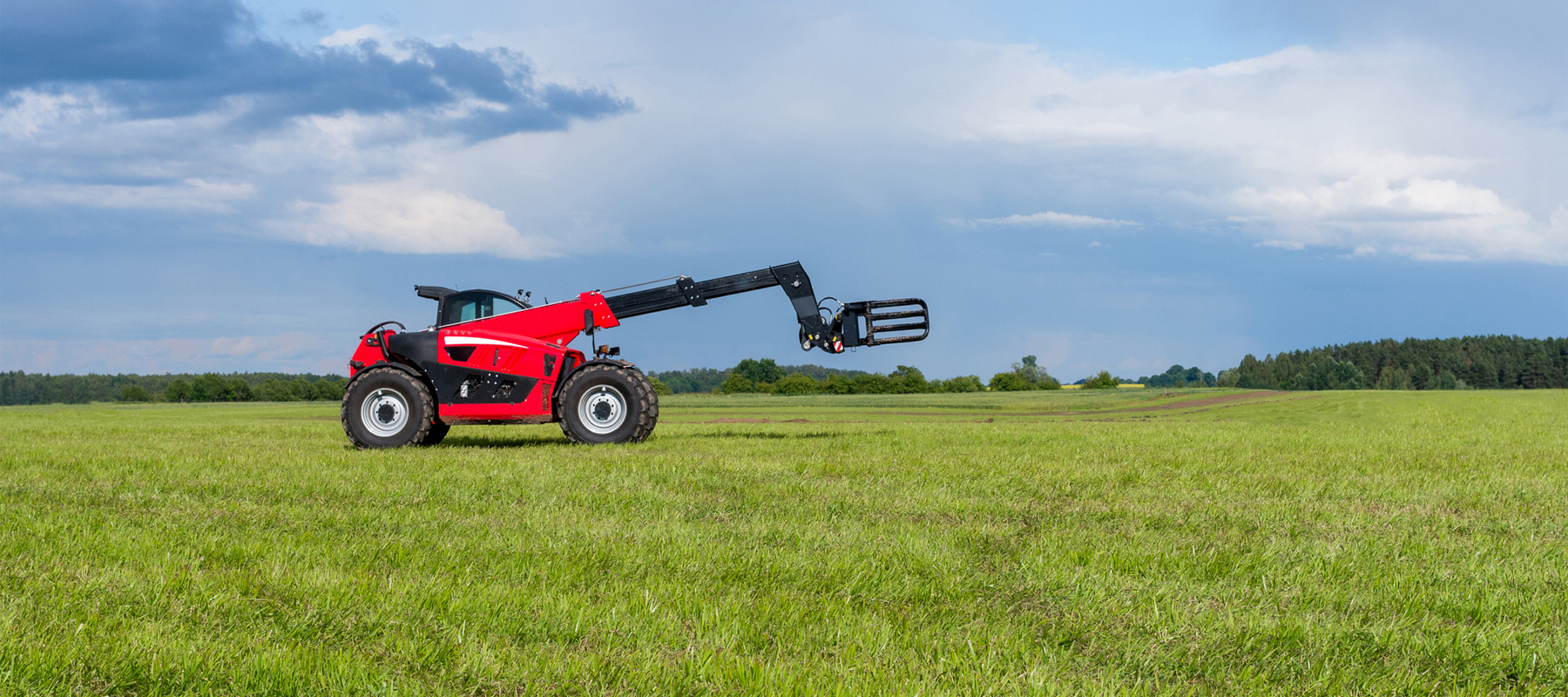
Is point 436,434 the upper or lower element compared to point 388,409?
lower

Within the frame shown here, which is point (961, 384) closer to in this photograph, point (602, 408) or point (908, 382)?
point (908, 382)

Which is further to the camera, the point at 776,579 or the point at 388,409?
the point at 388,409

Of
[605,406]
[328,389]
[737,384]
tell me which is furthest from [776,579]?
[737,384]

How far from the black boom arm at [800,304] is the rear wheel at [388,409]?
11.4ft

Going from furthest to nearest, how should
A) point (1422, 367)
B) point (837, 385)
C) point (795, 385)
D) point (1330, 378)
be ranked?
1. point (1422, 367)
2. point (1330, 378)
3. point (795, 385)
4. point (837, 385)

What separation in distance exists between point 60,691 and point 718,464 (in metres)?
7.89

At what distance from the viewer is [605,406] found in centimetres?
1470

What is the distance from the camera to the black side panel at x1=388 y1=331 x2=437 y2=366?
1464 centimetres

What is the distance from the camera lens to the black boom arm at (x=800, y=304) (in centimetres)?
1573

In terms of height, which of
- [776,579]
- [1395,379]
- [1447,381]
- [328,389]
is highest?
[328,389]

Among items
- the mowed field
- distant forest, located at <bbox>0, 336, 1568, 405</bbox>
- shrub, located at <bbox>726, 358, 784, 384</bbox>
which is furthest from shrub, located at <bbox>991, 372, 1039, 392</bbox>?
the mowed field

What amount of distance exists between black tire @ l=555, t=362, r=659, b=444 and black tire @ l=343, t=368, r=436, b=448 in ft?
6.92

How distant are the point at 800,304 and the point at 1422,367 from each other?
412 ft

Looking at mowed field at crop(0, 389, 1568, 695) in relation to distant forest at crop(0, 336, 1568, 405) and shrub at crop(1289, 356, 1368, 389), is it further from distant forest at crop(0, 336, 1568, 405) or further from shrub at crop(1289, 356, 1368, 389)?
shrub at crop(1289, 356, 1368, 389)
